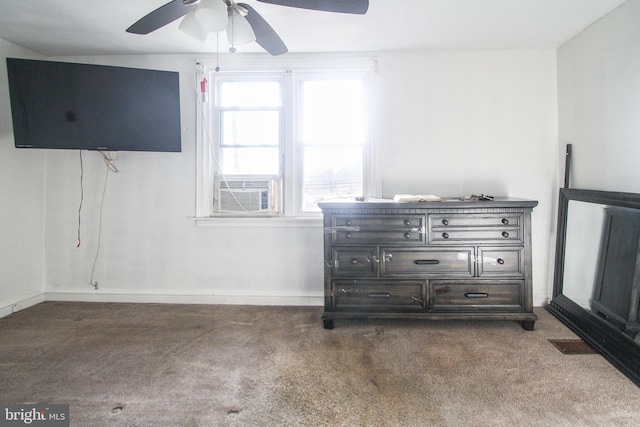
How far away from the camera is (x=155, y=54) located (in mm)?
3102

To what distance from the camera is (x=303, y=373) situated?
6.30 feet

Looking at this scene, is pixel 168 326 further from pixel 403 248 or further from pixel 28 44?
pixel 28 44

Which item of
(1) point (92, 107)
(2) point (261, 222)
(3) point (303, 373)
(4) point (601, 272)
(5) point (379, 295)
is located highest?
(1) point (92, 107)

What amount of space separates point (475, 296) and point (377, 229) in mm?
900

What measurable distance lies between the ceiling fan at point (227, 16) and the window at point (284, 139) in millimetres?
1019

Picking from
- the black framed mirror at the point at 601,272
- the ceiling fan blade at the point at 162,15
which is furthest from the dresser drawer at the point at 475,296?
the ceiling fan blade at the point at 162,15

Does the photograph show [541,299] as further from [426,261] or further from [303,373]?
[303,373]

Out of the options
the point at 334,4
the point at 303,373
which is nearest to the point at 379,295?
the point at 303,373

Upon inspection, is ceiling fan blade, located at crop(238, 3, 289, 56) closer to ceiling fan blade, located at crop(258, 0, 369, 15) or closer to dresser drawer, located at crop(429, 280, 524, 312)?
ceiling fan blade, located at crop(258, 0, 369, 15)

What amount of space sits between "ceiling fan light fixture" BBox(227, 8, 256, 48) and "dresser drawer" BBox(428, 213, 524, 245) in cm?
176

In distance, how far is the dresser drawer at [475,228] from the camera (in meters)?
2.43

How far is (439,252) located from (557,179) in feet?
4.80

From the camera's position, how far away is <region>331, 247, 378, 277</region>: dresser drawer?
8.17 ft

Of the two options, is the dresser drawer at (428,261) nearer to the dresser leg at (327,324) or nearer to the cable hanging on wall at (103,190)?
the dresser leg at (327,324)
